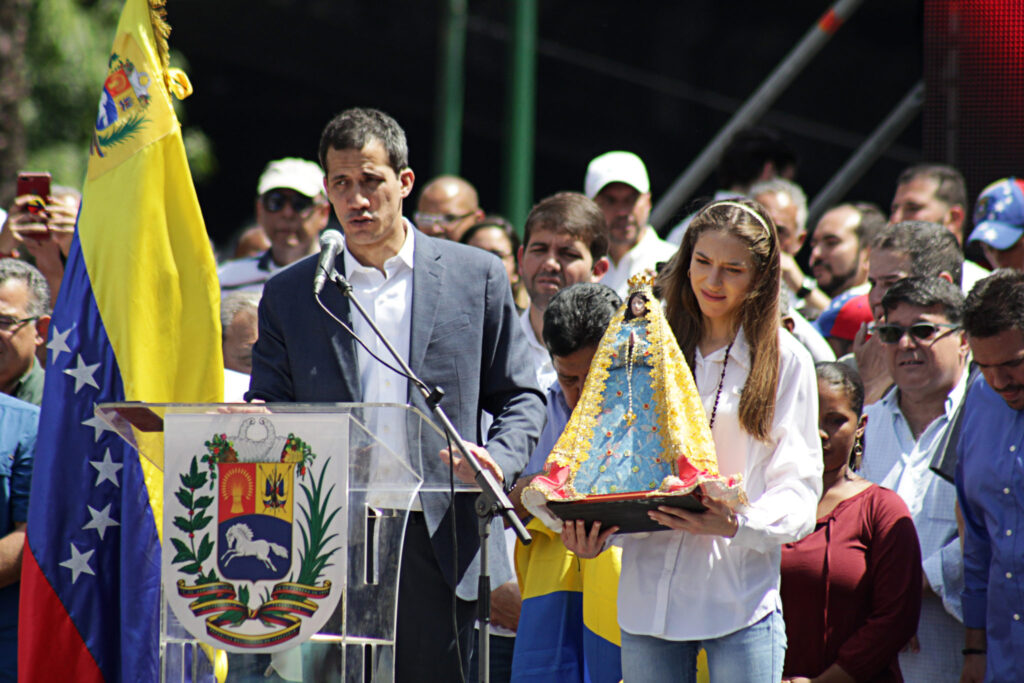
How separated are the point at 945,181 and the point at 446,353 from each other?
3.94 meters

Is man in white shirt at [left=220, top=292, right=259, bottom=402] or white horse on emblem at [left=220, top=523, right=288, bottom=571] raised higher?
man in white shirt at [left=220, top=292, right=259, bottom=402]

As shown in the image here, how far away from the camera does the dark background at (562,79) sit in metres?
11.9

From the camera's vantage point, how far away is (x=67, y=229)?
6469 mm

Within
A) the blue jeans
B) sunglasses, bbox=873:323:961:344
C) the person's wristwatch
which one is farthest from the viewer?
the person's wristwatch

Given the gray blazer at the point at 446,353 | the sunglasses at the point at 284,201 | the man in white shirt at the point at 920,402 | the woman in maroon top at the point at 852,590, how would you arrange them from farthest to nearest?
the sunglasses at the point at 284,201 → the man in white shirt at the point at 920,402 → the woman in maroon top at the point at 852,590 → the gray blazer at the point at 446,353

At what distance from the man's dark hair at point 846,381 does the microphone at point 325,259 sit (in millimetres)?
1897

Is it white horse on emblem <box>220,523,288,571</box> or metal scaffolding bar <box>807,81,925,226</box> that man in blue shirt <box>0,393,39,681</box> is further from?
metal scaffolding bar <box>807,81,925,226</box>

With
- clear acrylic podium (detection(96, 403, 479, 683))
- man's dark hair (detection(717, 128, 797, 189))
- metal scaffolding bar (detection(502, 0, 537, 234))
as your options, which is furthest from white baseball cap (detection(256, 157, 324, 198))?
clear acrylic podium (detection(96, 403, 479, 683))

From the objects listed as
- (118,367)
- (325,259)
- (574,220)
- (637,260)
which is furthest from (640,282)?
(637,260)

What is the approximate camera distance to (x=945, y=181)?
23.6 ft

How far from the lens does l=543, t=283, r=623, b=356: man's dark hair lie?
4.59m

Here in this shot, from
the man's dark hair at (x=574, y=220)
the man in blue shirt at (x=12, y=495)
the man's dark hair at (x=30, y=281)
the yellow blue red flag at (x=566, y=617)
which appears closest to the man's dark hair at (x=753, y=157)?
the man's dark hair at (x=574, y=220)

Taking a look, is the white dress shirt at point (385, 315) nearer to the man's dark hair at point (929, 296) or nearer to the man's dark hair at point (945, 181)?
the man's dark hair at point (929, 296)

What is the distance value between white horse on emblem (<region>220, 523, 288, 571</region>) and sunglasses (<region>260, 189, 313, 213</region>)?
14.7 feet
